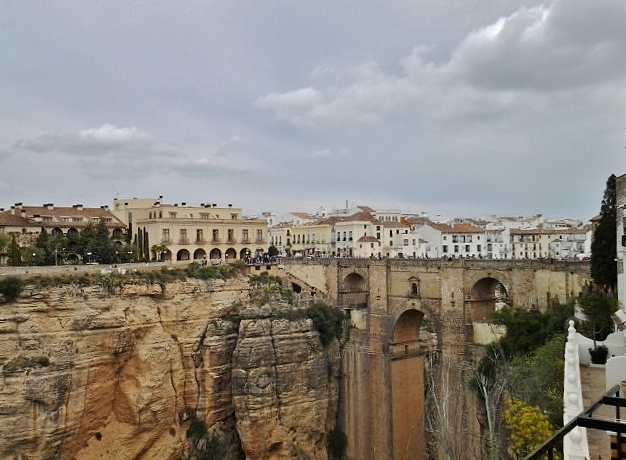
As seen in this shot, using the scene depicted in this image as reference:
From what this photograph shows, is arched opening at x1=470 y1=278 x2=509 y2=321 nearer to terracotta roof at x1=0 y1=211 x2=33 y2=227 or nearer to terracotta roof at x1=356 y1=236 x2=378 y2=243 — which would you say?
terracotta roof at x1=356 y1=236 x2=378 y2=243

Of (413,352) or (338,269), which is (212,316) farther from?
(413,352)

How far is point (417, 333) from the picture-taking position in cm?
3516

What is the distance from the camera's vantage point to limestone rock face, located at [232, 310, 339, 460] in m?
31.6

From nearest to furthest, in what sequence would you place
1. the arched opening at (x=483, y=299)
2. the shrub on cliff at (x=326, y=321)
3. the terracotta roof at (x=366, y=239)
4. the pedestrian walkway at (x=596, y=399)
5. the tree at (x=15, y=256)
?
the pedestrian walkway at (x=596, y=399), the arched opening at (x=483, y=299), the tree at (x=15, y=256), the shrub on cliff at (x=326, y=321), the terracotta roof at (x=366, y=239)

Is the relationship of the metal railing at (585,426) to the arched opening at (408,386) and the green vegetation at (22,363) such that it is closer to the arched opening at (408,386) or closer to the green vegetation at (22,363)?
the green vegetation at (22,363)

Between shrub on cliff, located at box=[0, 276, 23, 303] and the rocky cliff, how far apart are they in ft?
1.00

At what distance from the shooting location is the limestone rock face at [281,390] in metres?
31.6

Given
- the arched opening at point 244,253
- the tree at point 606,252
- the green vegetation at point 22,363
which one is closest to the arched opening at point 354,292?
the arched opening at point 244,253

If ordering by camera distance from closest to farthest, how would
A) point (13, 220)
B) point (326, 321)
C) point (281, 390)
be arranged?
point (281, 390) → point (326, 321) → point (13, 220)

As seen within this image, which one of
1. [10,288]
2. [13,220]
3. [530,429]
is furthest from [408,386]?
[13,220]

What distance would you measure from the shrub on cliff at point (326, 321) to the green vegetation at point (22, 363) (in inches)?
601

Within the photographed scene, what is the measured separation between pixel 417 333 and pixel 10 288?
23053 mm

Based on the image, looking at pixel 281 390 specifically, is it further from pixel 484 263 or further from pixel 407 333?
pixel 484 263

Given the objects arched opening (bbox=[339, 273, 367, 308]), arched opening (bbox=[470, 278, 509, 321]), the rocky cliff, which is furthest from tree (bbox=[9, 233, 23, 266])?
arched opening (bbox=[470, 278, 509, 321])
